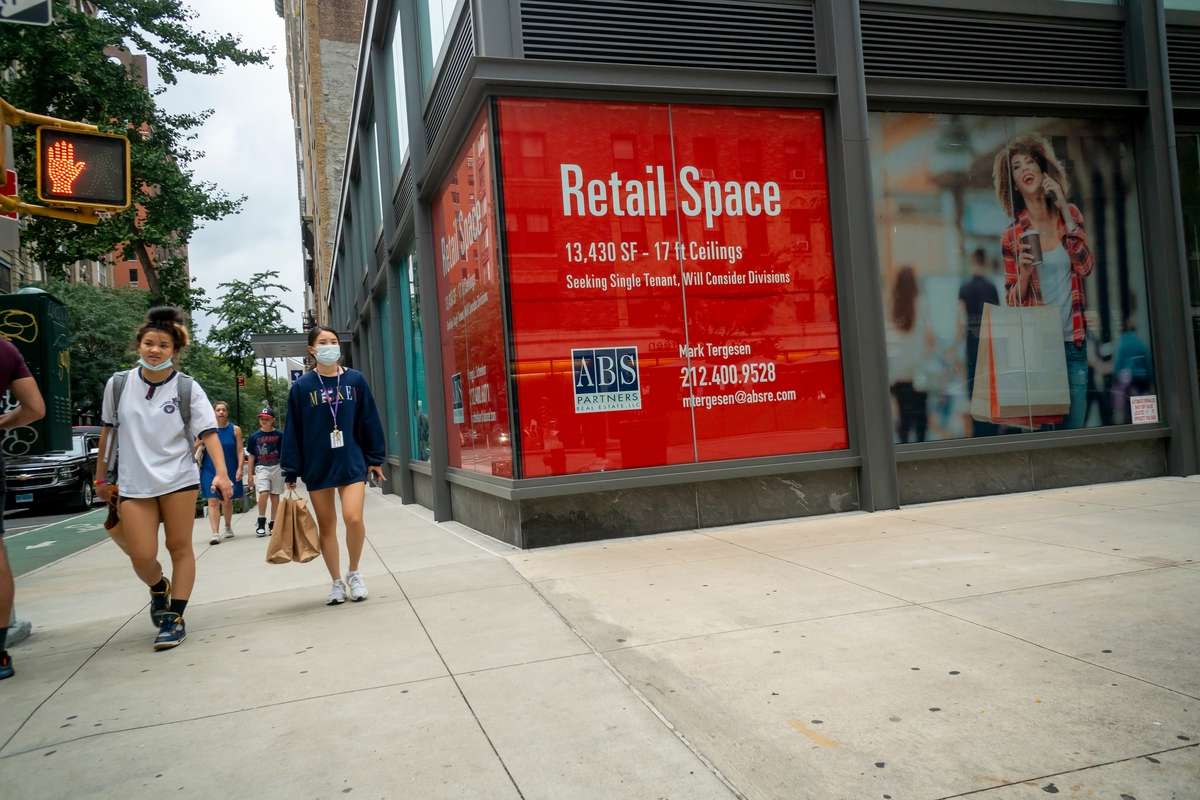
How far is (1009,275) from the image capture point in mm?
9109

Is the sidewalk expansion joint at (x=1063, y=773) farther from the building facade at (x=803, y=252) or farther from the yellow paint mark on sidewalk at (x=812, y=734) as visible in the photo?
the building facade at (x=803, y=252)

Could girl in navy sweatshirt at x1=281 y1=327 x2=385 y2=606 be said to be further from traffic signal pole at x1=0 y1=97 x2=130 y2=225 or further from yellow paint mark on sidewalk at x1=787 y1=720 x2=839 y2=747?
yellow paint mark on sidewalk at x1=787 y1=720 x2=839 y2=747

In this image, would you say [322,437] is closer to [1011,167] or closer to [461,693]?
[461,693]

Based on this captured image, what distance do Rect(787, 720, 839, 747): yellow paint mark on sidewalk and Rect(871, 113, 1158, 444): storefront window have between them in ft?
19.3

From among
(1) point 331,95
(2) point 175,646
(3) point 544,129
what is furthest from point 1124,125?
(1) point 331,95

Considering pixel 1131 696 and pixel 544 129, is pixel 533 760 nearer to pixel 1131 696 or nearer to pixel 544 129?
pixel 1131 696

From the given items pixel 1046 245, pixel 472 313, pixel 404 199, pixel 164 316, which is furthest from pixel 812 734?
pixel 404 199

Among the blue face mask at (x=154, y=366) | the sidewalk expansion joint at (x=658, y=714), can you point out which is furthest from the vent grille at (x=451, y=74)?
the sidewalk expansion joint at (x=658, y=714)

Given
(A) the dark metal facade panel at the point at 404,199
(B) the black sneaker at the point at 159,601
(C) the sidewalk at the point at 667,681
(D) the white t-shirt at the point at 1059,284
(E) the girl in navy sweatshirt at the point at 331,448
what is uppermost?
(A) the dark metal facade panel at the point at 404,199

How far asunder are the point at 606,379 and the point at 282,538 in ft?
10.9

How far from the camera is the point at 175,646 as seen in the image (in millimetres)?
4914

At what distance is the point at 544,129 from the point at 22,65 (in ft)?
63.3

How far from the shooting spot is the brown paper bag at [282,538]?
5.54m

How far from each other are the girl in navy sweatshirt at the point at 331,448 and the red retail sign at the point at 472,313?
6.24 ft
